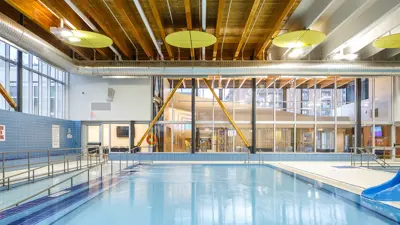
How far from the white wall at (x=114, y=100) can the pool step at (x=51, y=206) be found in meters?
6.91

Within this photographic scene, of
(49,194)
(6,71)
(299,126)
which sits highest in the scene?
(6,71)

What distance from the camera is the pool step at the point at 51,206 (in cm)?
387

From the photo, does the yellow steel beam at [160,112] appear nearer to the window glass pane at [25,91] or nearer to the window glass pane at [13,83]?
the window glass pane at [25,91]

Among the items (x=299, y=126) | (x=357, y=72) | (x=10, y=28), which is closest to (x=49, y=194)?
(x=10, y=28)

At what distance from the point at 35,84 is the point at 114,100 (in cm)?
333

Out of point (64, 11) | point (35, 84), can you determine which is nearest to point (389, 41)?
point (64, 11)

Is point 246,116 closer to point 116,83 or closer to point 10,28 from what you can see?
point 116,83

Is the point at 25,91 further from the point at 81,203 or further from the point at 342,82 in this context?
Answer: the point at 342,82

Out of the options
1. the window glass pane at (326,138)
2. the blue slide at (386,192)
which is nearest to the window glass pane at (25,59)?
the blue slide at (386,192)

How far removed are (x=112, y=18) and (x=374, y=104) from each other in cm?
1303

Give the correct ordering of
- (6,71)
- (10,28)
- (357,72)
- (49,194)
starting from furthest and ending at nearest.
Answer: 1. (357,72)
2. (6,71)
3. (10,28)
4. (49,194)

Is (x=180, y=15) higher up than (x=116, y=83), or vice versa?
(x=180, y=15)

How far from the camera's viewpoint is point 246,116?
46.6 ft

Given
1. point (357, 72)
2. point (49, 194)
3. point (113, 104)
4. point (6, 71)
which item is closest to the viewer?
point (49, 194)
